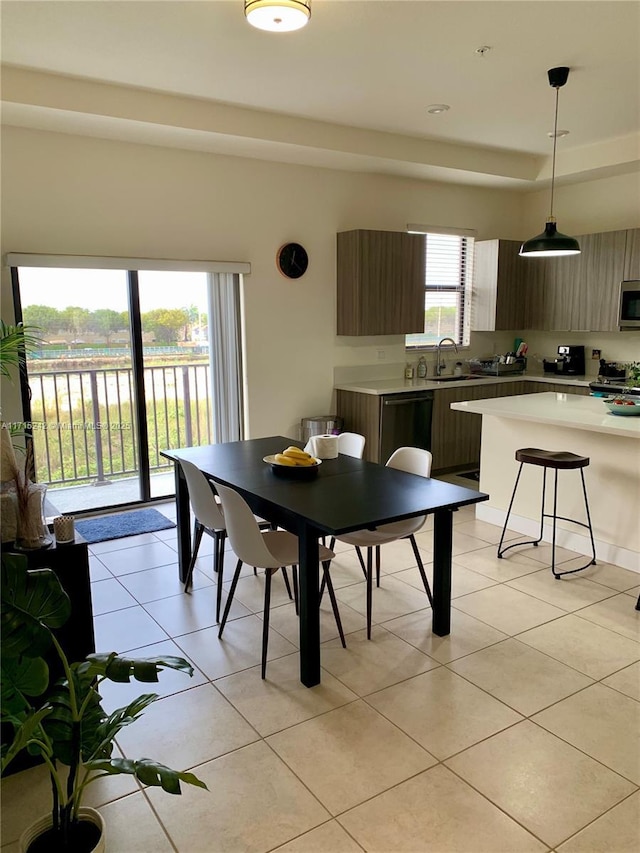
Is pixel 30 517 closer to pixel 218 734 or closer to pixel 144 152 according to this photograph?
pixel 218 734

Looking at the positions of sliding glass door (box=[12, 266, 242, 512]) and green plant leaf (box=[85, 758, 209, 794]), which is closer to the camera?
green plant leaf (box=[85, 758, 209, 794])

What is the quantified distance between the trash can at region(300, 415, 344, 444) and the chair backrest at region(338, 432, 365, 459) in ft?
4.90

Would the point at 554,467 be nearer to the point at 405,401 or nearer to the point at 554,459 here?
the point at 554,459

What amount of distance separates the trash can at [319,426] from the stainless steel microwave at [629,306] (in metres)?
2.76

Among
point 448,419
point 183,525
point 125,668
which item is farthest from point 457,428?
point 125,668

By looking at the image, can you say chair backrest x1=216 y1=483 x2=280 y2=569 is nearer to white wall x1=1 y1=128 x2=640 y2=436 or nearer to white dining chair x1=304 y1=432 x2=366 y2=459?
white dining chair x1=304 y1=432 x2=366 y2=459

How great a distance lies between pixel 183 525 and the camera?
3.79m

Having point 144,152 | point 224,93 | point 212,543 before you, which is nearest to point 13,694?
point 212,543

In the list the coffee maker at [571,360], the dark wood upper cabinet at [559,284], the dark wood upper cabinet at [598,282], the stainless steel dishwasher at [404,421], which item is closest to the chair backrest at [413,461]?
the stainless steel dishwasher at [404,421]

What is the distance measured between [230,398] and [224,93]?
2316 millimetres

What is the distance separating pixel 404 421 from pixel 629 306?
230cm

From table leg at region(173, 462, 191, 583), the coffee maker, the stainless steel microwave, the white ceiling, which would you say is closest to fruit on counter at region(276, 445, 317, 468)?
table leg at region(173, 462, 191, 583)

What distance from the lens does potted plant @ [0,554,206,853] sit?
160 cm

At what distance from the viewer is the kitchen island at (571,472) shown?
3.83 m
